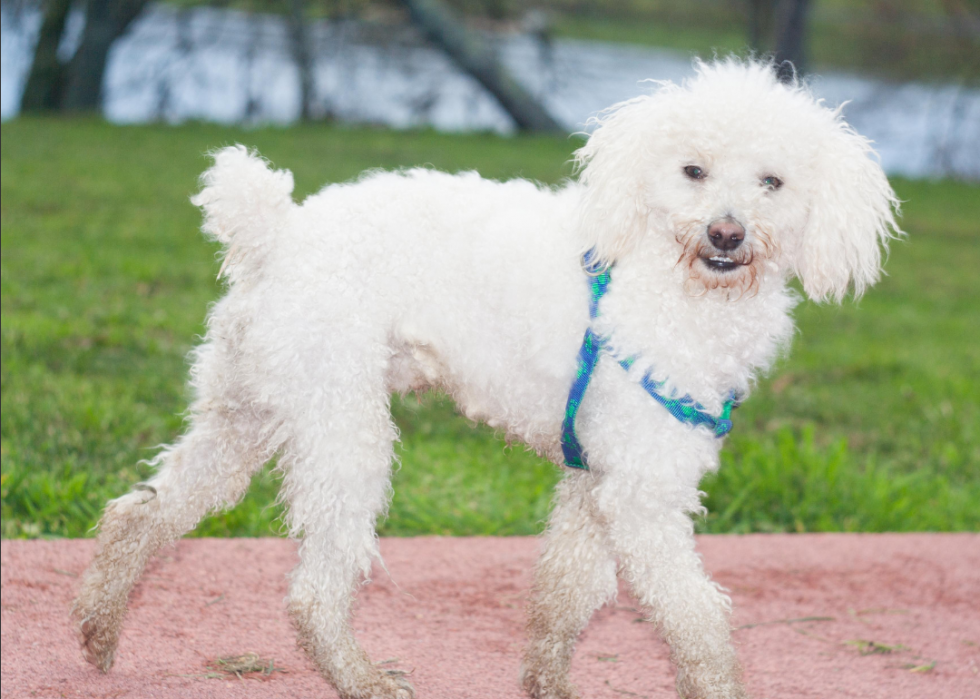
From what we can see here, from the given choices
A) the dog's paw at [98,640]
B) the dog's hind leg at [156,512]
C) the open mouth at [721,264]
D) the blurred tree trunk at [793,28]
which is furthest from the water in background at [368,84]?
the open mouth at [721,264]

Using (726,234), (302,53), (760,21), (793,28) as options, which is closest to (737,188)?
(726,234)

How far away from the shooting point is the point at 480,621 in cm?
411

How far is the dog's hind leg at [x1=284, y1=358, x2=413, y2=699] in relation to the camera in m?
3.16

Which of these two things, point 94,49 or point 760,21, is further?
point 760,21

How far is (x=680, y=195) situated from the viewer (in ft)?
10.1

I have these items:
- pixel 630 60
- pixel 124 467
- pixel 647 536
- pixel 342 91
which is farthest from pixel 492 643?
pixel 630 60

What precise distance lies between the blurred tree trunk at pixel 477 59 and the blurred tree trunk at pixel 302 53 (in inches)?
64.3

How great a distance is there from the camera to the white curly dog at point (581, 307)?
3.08 m

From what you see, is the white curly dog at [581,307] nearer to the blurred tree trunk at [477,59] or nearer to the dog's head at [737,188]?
the dog's head at [737,188]

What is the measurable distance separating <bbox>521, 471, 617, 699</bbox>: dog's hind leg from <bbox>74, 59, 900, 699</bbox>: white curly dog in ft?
0.35

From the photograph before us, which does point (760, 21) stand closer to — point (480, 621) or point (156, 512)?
point (480, 621)

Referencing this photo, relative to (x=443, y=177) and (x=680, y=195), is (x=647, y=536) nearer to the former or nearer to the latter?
(x=680, y=195)

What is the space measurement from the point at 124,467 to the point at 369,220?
2482 mm

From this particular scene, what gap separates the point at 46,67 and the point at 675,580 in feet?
47.3
